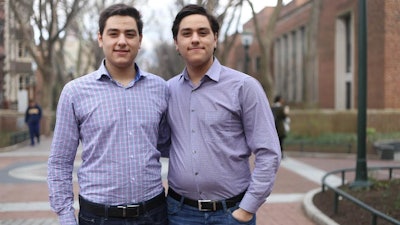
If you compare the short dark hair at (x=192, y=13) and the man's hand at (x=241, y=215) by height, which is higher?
the short dark hair at (x=192, y=13)

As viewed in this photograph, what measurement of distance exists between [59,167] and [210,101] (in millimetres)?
876

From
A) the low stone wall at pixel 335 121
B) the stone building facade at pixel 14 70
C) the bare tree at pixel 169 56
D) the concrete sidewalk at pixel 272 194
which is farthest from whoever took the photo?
the bare tree at pixel 169 56

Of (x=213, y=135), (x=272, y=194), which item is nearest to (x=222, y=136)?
(x=213, y=135)

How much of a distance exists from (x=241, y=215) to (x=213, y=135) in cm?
44

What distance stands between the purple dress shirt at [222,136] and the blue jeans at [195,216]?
0.07 meters

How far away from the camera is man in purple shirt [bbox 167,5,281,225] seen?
2.59 metres

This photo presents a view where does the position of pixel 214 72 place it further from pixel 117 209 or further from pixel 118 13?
pixel 117 209

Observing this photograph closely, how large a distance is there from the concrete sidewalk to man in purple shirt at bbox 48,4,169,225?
4656 millimetres

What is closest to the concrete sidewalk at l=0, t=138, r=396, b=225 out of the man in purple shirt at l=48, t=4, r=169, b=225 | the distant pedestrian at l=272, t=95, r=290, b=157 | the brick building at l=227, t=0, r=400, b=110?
the distant pedestrian at l=272, t=95, r=290, b=157

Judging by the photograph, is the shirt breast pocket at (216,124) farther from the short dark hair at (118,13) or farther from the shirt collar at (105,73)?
the short dark hair at (118,13)

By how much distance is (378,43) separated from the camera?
966 inches

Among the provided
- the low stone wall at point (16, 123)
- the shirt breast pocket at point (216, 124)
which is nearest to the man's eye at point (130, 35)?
the shirt breast pocket at point (216, 124)

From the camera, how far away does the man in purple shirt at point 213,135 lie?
102 inches

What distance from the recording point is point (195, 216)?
105 inches
